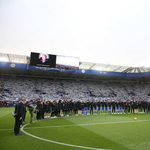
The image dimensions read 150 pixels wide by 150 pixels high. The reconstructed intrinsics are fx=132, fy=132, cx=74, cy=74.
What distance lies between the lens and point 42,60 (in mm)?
33688

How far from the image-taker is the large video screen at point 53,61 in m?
33.0

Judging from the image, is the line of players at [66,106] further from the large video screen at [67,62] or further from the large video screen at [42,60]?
the large video screen at [67,62]

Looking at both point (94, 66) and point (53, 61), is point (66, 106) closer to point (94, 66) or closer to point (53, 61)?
point (53, 61)

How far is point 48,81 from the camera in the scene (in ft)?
142

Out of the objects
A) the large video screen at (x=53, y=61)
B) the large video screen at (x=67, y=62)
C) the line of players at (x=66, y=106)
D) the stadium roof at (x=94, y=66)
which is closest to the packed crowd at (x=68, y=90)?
the stadium roof at (x=94, y=66)

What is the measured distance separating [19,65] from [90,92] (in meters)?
22.9

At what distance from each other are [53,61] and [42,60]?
2822 mm

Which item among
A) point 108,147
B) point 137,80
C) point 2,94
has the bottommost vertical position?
point 108,147

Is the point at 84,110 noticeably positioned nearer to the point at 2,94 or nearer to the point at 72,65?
the point at 72,65

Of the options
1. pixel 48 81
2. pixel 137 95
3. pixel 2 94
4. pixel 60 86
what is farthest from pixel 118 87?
pixel 2 94

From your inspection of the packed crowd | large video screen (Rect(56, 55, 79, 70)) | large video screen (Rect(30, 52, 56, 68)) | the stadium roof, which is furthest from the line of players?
the stadium roof

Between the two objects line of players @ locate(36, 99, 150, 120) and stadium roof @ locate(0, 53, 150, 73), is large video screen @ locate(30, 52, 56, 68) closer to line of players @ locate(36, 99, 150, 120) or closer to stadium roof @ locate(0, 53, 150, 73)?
stadium roof @ locate(0, 53, 150, 73)

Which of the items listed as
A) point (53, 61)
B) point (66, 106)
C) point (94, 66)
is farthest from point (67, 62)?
point (66, 106)

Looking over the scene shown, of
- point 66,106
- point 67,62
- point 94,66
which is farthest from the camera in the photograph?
point 94,66
